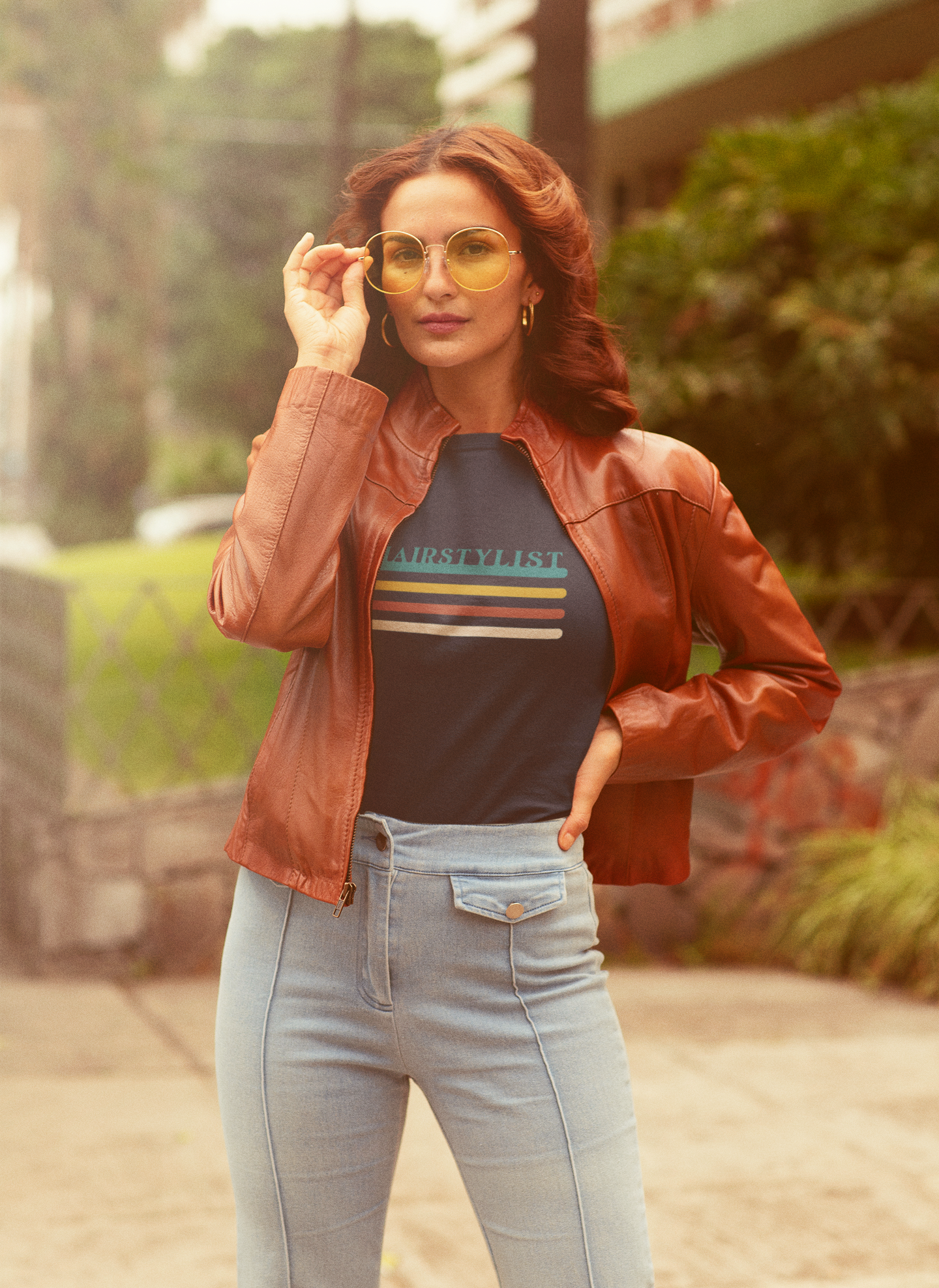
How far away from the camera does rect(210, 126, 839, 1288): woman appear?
1943mm

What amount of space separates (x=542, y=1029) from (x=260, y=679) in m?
5.19

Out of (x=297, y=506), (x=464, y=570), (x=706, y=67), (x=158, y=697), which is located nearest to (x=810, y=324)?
(x=158, y=697)

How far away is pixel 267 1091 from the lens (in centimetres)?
199

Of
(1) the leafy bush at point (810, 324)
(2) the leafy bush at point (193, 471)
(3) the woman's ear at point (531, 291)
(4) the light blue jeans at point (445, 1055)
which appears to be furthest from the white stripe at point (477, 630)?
(2) the leafy bush at point (193, 471)

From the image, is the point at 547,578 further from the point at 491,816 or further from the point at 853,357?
the point at 853,357

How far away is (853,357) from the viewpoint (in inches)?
258

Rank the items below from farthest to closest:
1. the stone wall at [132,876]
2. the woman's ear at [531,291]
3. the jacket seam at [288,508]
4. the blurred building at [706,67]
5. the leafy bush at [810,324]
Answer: the blurred building at [706,67] < the leafy bush at [810,324] < the stone wall at [132,876] < the woman's ear at [531,291] < the jacket seam at [288,508]

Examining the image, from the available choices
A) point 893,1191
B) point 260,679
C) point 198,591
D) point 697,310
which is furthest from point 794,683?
point 198,591

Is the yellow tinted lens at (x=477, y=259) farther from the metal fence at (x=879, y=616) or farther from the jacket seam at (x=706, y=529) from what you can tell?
the metal fence at (x=879, y=616)

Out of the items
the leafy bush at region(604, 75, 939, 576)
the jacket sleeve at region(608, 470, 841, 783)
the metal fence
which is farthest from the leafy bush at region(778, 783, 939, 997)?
the jacket sleeve at region(608, 470, 841, 783)

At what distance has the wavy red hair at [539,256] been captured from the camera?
201 centimetres

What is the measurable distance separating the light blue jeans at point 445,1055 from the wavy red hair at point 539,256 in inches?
23.1

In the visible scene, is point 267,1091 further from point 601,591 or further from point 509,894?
point 601,591

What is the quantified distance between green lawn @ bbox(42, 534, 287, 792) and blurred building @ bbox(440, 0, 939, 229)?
8599 millimetres
